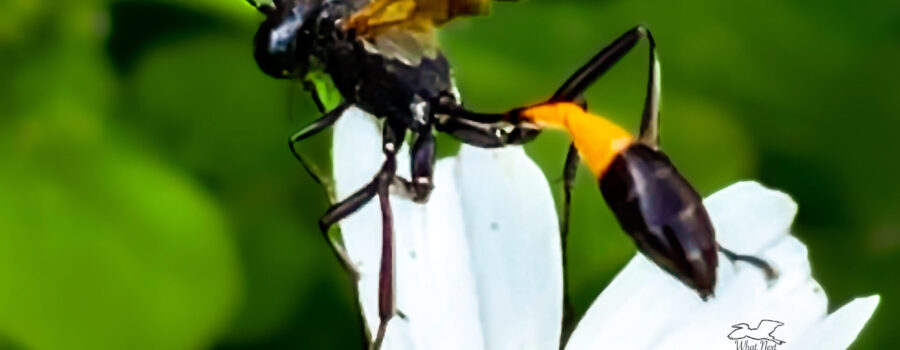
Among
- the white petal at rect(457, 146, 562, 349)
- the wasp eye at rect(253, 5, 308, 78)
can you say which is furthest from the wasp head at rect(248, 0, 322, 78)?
the white petal at rect(457, 146, 562, 349)

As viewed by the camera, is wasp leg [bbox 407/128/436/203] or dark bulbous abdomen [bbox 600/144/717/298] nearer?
dark bulbous abdomen [bbox 600/144/717/298]

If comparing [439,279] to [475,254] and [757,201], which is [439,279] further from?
[757,201]

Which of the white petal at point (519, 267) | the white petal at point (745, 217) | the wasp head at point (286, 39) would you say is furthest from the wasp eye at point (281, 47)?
the white petal at point (745, 217)

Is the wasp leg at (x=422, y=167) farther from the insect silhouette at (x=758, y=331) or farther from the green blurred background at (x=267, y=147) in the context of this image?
the insect silhouette at (x=758, y=331)

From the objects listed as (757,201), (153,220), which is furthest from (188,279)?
(757,201)

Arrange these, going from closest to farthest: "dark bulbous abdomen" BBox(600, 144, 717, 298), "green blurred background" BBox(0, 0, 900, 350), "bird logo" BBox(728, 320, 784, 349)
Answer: "dark bulbous abdomen" BBox(600, 144, 717, 298), "bird logo" BBox(728, 320, 784, 349), "green blurred background" BBox(0, 0, 900, 350)

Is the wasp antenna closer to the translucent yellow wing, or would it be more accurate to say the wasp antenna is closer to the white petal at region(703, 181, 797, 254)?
the translucent yellow wing

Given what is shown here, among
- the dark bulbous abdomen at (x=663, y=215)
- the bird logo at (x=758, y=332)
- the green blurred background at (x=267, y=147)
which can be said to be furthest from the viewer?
the green blurred background at (x=267, y=147)
